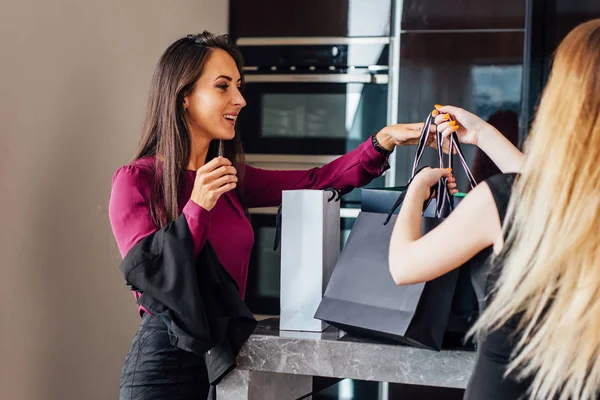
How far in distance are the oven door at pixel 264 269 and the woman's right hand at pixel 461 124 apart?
1.35 meters

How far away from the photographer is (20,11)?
179 cm

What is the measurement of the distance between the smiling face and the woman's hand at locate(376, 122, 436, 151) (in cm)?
37

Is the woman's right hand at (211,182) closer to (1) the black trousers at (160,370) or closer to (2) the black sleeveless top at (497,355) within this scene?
(1) the black trousers at (160,370)

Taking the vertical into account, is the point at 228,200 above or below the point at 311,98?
below

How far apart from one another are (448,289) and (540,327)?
0.78ft

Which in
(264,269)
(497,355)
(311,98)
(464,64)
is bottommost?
(264,269)

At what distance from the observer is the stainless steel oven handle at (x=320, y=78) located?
107 inches

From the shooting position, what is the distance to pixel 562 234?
3.24ft

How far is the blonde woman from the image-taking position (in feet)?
3.24

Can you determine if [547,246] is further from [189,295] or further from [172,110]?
[172,110]

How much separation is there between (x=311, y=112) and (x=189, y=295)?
1.56 m

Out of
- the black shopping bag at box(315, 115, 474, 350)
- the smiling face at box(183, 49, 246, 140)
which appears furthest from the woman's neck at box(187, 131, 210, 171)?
the black shopping bag at box(315, 115, 474, 350)

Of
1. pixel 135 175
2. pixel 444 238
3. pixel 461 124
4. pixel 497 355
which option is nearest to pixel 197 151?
pixel 135 175

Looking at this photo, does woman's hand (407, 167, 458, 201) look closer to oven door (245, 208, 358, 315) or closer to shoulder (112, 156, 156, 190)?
shoulder (112, 156, 156, 190)
